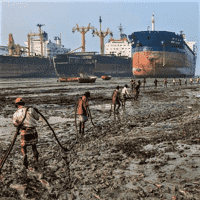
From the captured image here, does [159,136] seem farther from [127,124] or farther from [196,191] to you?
[196,191]

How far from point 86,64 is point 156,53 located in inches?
1594

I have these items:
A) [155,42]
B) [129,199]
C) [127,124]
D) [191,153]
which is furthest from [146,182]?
[155,42]

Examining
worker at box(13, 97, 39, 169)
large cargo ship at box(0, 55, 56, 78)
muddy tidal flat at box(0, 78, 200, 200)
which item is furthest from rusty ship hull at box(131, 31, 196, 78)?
worker at box(13, 97, 39, 169)

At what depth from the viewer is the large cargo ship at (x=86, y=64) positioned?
94.5m

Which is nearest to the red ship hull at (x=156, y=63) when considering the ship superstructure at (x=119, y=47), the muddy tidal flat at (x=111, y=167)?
the ship superstructure at (x=119, y=47)

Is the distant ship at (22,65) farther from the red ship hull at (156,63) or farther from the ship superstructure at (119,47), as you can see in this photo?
the red ship hull at (156,63)

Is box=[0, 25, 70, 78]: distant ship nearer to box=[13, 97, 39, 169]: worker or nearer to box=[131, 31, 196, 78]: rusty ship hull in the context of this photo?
box=[131, 31, 196, 78]: rusty ship hull

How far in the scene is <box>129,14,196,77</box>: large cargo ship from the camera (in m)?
62.3

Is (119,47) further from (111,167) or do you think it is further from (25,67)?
(111,167)

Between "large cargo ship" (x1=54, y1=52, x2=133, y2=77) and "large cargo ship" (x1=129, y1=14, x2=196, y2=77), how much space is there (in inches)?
1245

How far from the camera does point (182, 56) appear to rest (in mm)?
68125

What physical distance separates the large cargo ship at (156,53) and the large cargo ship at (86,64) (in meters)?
31.6

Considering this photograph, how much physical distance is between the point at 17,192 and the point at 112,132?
5497 mm

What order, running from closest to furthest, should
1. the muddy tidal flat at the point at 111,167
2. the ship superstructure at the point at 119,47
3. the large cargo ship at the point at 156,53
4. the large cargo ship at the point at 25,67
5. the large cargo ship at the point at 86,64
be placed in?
1. the muddy tidal flat at the point at 111,167
2. the large cargo ship at the point at 156,53
3. the large cargo ship at the point at 25,67
4. the large cargo ship at the point at 86,64
5. the ship superstructure at the point at 119,47
